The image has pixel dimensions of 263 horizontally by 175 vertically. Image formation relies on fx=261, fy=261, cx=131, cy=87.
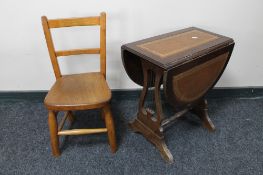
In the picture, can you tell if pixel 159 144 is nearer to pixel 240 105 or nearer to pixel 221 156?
pixel 221 156

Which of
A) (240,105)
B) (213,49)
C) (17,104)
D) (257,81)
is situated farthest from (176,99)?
(17,104)

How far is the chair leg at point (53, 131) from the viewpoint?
159cm

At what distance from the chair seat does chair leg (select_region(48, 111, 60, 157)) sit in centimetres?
9

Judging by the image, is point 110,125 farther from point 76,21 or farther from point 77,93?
point 76,21

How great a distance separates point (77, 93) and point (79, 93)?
0.01 m

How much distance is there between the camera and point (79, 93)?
62.9 inches

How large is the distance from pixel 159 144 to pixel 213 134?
1.52 ft

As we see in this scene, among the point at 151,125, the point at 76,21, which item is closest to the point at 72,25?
the point at 76,21

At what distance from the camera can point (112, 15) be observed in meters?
1.91

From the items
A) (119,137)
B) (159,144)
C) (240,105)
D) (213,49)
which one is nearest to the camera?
(213,49)

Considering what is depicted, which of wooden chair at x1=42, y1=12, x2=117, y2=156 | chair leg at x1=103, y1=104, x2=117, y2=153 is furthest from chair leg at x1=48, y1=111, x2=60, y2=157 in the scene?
chair leg at x1=103, y1=104, x2=117, y2=153

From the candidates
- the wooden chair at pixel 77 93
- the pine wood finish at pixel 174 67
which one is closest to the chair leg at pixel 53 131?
the wooden chair at pixel 77 93

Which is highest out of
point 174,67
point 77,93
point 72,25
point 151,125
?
point 72,25

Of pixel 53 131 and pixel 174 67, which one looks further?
pixel 53 131
